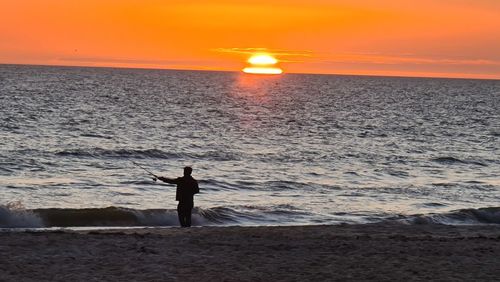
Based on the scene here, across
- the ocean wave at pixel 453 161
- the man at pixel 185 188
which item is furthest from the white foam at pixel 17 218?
the ocean wave at pixel 453 161

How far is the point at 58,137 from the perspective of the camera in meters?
46.9

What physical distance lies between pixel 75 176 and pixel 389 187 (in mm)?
11826

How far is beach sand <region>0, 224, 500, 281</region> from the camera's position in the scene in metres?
12.1

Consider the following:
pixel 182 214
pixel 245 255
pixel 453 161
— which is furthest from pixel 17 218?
pixel 453 161

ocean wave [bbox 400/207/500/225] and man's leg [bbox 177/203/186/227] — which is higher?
man's leg [bbox 177/203/186/227]

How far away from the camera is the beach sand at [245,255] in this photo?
1209 centimetres

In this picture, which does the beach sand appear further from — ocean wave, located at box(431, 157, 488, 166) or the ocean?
ocean wave, located at box(431, 157, 488, 166)

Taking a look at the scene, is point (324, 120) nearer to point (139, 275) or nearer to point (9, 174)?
point (9, 174)

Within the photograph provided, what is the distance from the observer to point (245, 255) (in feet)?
45.0

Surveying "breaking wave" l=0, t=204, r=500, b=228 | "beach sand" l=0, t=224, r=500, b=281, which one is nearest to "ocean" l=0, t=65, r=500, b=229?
"breaking wave" l=0, t=204, r=500, b=228

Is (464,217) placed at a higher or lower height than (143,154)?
higher

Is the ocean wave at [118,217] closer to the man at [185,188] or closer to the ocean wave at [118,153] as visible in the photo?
the man at [185,188]

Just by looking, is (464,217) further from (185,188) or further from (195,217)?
(185,188)

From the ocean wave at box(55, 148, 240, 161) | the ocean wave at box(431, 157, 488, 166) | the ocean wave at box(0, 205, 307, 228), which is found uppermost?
the ocean wave at box(0, 205, 307, 228)
